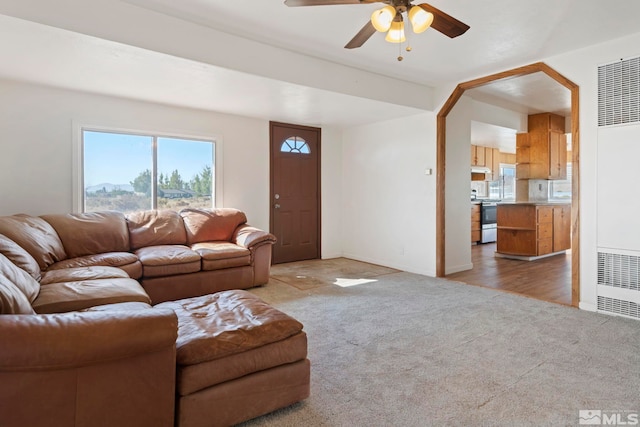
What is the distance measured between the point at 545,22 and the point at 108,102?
4.52 metres

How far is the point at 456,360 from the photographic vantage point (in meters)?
2.31

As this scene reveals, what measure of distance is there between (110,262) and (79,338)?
2.22 m

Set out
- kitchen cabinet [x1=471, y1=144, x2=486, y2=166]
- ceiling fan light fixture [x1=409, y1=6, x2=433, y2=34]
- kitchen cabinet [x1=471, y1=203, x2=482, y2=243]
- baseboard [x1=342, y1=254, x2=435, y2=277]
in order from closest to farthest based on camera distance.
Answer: ceiling fan light fixture [x1=409, y1=6, x2=433, y2=34] < baseboard [x1=342, y1=254, x2=435, y2=277] < kitchen cabinet [x1=471, y1=203, x2=482, y2=243] < kitchen cabinet [x1=471, y1=144, x2=486, y2=166]

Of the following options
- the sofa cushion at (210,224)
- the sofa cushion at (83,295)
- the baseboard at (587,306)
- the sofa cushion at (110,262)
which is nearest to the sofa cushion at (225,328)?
the sofa cushion at (83,295)

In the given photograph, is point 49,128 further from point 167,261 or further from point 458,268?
point 458,268

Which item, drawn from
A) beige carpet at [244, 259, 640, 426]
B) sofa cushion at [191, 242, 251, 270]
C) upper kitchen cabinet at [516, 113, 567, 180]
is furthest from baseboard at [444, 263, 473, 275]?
sofa cushion at [191, 242, 251, 270]

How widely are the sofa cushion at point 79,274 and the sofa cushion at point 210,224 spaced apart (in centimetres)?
140

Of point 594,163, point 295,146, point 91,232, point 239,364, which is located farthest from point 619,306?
point 91,232

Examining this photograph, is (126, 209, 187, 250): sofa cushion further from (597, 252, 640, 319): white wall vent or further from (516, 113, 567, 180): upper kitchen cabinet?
(516, 113, 567, 180): upper kitchen cabinet

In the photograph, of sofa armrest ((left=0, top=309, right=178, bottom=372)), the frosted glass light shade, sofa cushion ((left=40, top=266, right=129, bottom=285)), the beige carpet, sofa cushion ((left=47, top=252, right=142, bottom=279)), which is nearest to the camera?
sofa armrest ((left=0, top=309, right=178, bottom=372))

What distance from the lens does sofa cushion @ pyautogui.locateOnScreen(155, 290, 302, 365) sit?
1.58 metres

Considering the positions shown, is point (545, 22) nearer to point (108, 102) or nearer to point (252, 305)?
point (252, 305)

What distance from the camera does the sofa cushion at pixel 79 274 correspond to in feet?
8.44

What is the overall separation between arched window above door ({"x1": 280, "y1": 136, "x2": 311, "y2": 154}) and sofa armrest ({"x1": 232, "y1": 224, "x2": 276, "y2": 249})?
69.9 inches
